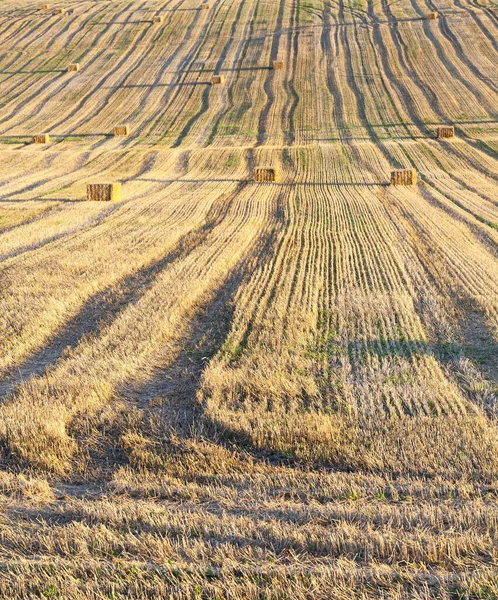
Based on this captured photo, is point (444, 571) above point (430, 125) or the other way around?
the other way around

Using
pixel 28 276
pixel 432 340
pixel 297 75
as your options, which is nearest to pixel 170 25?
pixel 297 75

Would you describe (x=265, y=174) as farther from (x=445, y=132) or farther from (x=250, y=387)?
(x=250, y=387)

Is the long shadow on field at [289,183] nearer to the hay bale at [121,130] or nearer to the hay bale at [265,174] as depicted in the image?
the hay bale at [265,174]

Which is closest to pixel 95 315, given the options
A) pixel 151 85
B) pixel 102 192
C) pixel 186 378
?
pixel 186 378

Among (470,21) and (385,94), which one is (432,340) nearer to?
(385,94)

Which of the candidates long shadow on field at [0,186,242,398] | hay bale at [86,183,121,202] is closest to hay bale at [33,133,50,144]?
hay bale at [86,183,121,202]

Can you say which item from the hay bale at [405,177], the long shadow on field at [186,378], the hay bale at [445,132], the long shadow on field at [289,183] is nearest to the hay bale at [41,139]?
the long shadow on field at [289,183]
